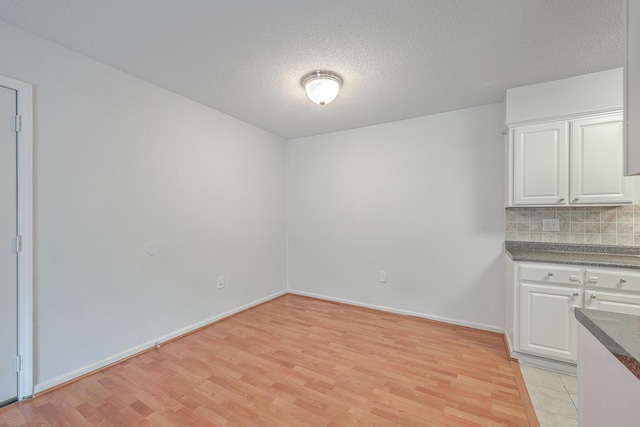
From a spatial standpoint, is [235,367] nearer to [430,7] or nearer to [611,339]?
[611,339]

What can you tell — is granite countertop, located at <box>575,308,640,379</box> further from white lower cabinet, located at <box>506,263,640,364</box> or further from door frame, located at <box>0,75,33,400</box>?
door frame, located at <box>0,75,33,400</box>

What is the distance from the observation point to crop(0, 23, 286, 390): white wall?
6.01 feet

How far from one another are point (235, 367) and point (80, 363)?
1147mm

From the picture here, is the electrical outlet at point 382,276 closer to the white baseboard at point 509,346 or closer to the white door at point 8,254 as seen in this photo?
the white baseboard at point 509,346

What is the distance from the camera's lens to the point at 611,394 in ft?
2.50

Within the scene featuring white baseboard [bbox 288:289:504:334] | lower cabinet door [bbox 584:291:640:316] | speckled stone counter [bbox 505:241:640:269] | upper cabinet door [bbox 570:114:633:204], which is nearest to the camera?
lower cabinet door [bbox 584:291:640:316]

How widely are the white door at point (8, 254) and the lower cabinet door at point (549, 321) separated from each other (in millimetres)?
3705

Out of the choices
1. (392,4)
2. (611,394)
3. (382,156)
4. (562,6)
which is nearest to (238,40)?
(392,4)

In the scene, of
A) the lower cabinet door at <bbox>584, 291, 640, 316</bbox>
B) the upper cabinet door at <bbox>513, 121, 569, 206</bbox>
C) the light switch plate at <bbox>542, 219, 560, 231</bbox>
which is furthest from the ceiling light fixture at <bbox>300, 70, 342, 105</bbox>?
the lower cabinet door at <bbox>584, 291, 640, 316</bbox>

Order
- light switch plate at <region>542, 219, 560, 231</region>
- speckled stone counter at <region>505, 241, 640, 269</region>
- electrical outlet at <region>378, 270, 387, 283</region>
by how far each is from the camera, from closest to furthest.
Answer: speckled stone counter at <region>505, 241, 640, 269</region>
light switch plate at <region>542, 219, 560, 231</region>
electrical outlet at <region>378, 270, 387, 283</region>

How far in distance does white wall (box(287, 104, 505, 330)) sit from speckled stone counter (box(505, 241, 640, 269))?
31 cm

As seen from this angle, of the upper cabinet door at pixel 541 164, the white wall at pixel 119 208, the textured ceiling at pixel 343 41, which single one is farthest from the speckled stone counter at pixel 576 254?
the white wall at pixel 119 208

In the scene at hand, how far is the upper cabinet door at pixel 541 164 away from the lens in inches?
87.7

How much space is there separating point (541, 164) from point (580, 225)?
711 mm
